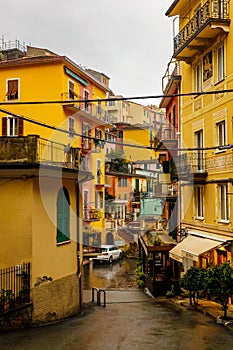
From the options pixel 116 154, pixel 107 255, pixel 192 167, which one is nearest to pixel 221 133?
pixel 192 167

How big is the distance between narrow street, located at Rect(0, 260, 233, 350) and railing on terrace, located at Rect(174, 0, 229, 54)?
1150 centimetres

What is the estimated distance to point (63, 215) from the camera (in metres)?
15.8

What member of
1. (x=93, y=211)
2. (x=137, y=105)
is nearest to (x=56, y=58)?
(x=93, y=211)

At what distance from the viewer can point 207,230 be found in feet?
64.9

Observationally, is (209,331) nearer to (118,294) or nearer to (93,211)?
(118,294)

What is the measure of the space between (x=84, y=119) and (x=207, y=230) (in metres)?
17.8

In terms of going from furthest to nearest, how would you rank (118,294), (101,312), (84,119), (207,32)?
1. (84,119)
2. (118,294)
3. (207,32)
4. (101,312)

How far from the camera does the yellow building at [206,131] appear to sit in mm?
17734

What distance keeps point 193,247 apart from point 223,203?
2318 mm

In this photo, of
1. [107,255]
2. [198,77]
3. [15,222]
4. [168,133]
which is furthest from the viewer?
[107,255]

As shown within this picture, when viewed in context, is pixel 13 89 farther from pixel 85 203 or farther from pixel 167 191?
pixel 167 191

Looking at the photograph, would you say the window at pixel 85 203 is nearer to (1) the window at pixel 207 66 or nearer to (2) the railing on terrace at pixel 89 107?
(2) the railing on terrace at pixel 89 107

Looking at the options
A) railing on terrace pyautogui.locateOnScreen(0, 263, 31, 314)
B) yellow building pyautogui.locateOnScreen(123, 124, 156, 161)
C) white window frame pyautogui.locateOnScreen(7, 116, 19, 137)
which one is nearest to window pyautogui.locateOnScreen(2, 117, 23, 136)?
white window frame pyautogui.locateOnScreen(7, 116, 19, 137)

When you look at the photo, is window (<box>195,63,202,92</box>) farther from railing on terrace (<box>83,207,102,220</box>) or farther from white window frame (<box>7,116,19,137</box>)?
railing on terrace (<box>83,207,102,220</box>)
